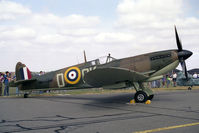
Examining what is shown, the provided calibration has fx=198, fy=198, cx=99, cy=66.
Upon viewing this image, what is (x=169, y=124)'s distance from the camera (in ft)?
14.0

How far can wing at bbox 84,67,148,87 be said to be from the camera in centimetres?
717

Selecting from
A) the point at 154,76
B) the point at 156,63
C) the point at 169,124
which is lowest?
the point at 169,124

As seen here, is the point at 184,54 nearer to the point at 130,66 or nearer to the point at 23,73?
the point at 130,66

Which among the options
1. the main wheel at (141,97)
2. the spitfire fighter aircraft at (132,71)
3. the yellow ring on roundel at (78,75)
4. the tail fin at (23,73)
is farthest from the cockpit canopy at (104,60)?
the tail fin at (23,73)

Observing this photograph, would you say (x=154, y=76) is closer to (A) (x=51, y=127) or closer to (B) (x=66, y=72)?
(B) (x=66, y=72)

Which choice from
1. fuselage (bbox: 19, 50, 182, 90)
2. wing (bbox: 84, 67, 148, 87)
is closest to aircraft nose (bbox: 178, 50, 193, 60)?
fuselage (bbox: 19, 50, 182, 90)

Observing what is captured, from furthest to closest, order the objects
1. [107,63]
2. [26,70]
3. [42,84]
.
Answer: [26,70]
[42,84]
[107,63]

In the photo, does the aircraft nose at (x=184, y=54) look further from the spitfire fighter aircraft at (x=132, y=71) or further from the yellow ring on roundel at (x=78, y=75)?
the yellow ring on roundel at (x=78, y=75)

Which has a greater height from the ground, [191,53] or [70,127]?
[191,53]

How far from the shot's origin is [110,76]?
7719 millimetres

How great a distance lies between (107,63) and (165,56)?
8.66 feet

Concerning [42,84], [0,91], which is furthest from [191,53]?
[0,91]

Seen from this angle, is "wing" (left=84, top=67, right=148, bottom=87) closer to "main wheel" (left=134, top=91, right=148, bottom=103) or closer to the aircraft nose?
"main wheel" (left=134, top=91, right=148, bottom=103)

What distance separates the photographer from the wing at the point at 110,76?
7171 millimetres
